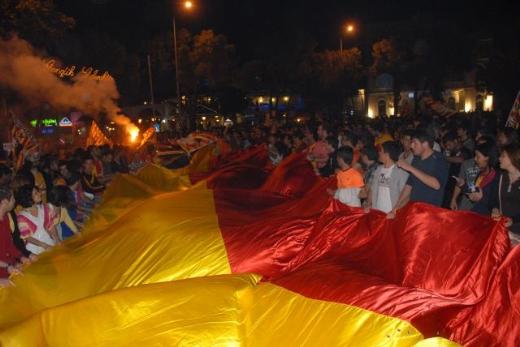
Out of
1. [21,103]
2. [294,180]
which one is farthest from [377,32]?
[294,180]

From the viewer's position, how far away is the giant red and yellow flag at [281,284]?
12.9 ft

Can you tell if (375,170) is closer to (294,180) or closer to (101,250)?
(294,180)

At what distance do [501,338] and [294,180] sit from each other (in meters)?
5.20

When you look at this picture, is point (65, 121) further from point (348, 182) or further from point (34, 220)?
point (348, 182)

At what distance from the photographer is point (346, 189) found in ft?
22.8

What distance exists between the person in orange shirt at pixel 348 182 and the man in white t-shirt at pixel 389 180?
55 cm

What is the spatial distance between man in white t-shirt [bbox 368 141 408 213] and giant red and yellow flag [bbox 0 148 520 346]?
86cm

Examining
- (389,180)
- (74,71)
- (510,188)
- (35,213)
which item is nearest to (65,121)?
(74,71)

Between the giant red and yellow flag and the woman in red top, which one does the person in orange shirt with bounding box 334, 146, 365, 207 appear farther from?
the woman in red top

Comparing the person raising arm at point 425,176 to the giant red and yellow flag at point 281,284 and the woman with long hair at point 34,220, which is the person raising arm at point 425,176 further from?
the woman with long hair at point 34,220

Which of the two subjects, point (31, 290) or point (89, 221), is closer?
point (31, 290)

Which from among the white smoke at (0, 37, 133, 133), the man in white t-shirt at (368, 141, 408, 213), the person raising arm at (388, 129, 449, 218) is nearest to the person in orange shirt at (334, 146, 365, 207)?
the man in white t-shirt at (368, 141, 408, 213)

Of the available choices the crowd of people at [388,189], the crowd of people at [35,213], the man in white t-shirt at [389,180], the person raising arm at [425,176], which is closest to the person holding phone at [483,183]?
the crowd of people at [388,189]

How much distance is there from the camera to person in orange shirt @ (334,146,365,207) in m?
6.91
